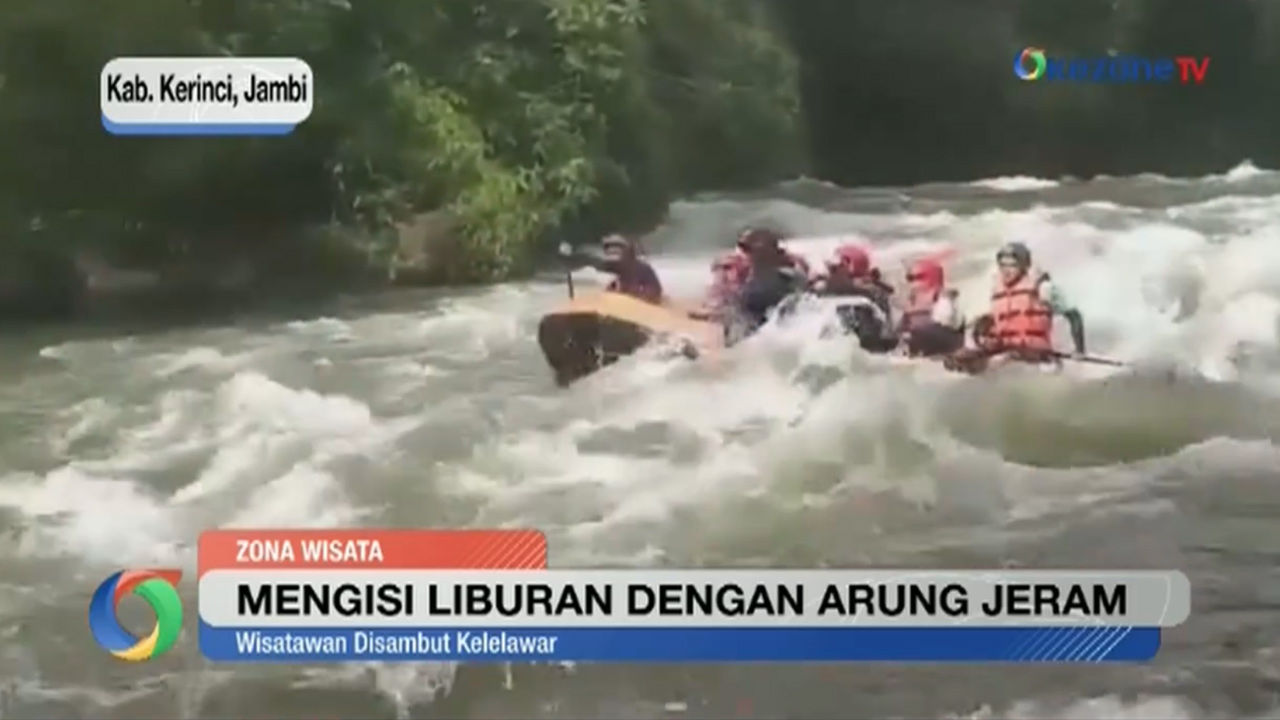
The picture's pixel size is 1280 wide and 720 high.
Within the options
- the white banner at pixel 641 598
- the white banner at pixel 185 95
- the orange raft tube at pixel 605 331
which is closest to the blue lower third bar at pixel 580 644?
the white banner at pixel 641 598

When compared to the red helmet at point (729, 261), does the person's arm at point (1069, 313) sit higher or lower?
lower

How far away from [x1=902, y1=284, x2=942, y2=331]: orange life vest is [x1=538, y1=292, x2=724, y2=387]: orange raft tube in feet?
0.42

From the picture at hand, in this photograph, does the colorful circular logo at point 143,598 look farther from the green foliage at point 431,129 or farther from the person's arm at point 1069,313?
the person's arm at point 1069,313

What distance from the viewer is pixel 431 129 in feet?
2.83

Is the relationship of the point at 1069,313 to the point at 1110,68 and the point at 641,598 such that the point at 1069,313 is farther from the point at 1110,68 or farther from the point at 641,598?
the point at 641,598

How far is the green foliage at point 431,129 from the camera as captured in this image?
2.75 ft

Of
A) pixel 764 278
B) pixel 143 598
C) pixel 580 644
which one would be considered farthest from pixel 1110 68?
pixel 143 598

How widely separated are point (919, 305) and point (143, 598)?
560 mm

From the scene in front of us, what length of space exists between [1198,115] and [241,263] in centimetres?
66

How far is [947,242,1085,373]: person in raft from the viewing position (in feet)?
2.82

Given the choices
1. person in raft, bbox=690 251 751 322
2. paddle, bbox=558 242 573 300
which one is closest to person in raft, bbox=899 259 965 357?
person in raft, bbox=690 251 751 322

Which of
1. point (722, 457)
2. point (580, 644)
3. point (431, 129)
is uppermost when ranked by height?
point (431, 129)

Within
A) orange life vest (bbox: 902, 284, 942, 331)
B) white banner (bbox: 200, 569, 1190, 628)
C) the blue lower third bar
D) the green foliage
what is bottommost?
the blue lower third bar

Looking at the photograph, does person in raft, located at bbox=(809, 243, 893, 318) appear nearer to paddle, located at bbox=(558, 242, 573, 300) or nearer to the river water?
the river water
